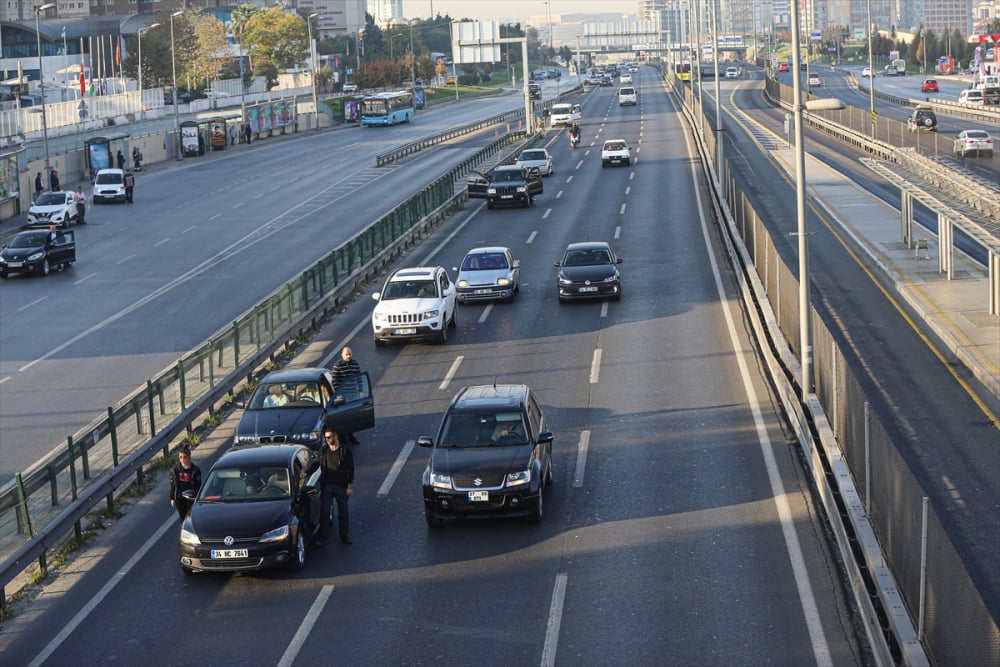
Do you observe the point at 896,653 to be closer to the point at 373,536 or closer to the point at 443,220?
the point at 373,536

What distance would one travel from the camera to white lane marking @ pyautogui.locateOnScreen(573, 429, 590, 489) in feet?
63.3

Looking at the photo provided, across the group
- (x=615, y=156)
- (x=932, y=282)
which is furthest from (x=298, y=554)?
(x=615, y=156)

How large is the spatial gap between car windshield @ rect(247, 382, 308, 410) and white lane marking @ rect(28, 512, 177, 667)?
3040mm

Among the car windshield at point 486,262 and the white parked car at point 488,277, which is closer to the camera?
the white parked car at point 488,277

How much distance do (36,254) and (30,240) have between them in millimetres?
1069

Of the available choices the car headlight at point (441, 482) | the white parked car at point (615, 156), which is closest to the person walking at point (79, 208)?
the white parked car at point (615, 156)

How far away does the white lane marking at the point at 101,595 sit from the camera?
14070 millimetres

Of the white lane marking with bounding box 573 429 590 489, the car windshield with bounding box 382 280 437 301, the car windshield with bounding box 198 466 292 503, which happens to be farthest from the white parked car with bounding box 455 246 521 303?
the car windshield with bounding box 198 466 292 503

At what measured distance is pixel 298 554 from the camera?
52.4ft

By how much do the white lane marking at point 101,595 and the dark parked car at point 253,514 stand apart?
2.73 feet

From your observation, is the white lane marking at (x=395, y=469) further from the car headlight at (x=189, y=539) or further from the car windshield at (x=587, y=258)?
the car windshield at (x=587, y=258)

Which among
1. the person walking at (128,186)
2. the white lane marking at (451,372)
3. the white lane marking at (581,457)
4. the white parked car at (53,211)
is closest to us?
the white lane marking at (581,457)

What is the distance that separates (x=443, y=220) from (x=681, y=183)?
13096 mm

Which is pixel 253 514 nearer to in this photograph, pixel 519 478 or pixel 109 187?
pixel 519 478
